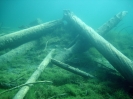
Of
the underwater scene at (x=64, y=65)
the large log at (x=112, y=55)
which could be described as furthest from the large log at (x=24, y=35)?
the large log at (x=112, y=55)

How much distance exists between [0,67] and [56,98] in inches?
128

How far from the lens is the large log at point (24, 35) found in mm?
7593

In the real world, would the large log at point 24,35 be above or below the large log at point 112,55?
above

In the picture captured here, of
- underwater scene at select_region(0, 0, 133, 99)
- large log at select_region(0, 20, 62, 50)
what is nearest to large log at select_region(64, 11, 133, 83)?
underwater scene at select_region(0, 0, 133, 99)

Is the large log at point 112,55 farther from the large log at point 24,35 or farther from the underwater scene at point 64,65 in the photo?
the large log at point 24,35

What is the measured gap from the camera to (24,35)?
27.7ft

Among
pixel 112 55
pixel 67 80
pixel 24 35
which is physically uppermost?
pixel 24 35

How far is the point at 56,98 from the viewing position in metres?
4.06

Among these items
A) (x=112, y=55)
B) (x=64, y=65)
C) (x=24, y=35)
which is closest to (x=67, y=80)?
(x=64, y=65)

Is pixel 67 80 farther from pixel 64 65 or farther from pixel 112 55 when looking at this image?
pixel 112 55

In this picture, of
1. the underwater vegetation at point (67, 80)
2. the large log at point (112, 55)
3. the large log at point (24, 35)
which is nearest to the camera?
the underwater vegetation at point (67, 80)

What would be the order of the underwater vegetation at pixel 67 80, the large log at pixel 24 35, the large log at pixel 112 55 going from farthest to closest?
the large log at pixel 24 35 → the large log at pixel 112 55 → the underwater vegetation at pixel 67 80

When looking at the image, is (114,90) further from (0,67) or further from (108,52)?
(0,67)

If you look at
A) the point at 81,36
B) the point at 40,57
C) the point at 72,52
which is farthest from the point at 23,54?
the point at 81,36
